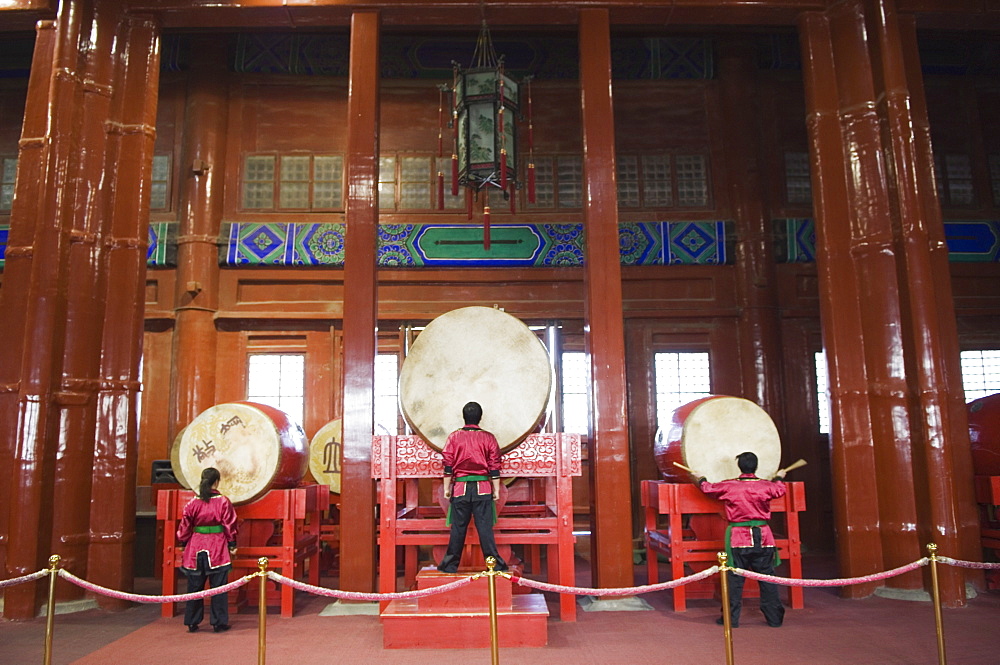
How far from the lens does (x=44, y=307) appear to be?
5926mm

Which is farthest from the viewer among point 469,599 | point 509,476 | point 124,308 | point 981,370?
point 981,370

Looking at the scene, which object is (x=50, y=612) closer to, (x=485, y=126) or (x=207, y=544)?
(x=207, y=544)

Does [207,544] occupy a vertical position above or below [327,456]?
below

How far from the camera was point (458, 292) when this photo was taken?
9.31 metres

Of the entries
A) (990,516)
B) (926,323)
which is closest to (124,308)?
(926,323)

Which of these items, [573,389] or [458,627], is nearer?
[458,627]

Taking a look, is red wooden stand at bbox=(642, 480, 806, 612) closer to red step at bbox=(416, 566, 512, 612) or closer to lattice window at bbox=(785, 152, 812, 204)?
red step at bbox=(416, 566, 512, 612)

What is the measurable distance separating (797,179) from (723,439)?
16.7 feet

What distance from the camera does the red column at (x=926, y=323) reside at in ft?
19.0

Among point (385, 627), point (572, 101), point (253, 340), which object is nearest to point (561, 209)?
point (572, 101)

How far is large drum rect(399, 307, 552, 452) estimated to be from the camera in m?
5.41

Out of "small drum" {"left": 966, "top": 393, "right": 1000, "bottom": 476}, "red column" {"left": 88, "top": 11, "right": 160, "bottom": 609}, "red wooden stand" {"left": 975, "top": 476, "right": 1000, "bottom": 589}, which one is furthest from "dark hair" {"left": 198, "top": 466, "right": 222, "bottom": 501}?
"small drum" {"left": 966, "top": 393, "right": 1000, "bottom": 476}

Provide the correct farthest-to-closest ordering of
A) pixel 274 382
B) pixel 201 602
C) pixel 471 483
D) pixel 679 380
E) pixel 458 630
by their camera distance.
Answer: pixel 679 380 < pixel 274 382 < pixel 201 602 < pixel 471 483 < pixel 458 630

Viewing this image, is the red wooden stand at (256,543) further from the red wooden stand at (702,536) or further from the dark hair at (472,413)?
the red wooden stand at (702,536)
